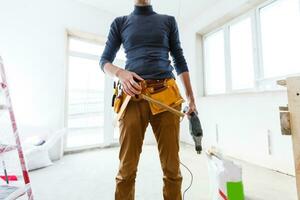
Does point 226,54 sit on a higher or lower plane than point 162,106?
higher

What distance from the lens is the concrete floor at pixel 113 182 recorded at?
130 centimetres

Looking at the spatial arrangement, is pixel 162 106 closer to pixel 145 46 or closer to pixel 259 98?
pixel 145 46

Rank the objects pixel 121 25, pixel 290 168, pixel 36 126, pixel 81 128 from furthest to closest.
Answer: pixel 81 128 → pixel 36 126 → pixel 290 168 → pixel 121 25

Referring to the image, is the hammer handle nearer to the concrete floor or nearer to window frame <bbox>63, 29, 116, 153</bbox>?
the concrete floor

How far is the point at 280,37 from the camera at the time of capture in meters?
1.97

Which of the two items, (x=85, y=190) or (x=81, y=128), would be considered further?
(x=81, y=128)

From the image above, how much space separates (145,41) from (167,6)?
228cm

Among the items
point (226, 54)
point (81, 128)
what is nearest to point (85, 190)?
point (81, 128)

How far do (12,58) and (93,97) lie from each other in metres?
1.21

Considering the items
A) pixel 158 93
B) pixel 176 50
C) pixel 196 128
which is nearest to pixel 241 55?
pixel 176 50

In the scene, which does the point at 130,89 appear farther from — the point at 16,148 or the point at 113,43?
the point at 16,148

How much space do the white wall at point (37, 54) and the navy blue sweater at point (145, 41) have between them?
177 cm

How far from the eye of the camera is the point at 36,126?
2.17 meters

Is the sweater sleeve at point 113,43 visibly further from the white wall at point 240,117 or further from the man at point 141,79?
the white wall at point 240,117
